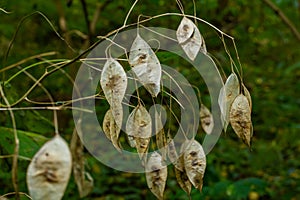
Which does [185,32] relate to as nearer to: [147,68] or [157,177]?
[147,68]

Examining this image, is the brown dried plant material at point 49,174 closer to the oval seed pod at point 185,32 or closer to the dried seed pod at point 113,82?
the dried seed pod at point 113,82

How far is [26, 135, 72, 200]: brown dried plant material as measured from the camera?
1.47 ft

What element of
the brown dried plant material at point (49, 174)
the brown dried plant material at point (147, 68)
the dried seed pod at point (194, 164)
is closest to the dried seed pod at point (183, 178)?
the dried seed pod at point (194, 164)

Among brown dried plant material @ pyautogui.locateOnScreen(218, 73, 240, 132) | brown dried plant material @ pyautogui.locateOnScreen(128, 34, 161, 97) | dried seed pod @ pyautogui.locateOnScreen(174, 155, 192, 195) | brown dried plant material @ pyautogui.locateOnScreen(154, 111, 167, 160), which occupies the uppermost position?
Result: brown dried plant material @ pyautogui.locateOnScreen(128, 34, 161, 97)

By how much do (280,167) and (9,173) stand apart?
3.99ft

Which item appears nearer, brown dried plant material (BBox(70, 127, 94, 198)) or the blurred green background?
brown dried plant material (BBox(70, 127, 94, 198))

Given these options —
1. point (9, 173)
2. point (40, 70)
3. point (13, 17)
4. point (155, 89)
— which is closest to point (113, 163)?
point (40, 70)

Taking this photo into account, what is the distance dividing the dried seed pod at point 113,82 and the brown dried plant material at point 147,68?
2cm

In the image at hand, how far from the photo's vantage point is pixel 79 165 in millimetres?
968

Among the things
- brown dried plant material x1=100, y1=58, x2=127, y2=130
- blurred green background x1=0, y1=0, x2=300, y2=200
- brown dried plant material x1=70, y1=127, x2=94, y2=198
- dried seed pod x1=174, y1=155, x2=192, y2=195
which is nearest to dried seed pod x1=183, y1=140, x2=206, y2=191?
dried seed pod x1=174, y1=155, x2=192, y2=195

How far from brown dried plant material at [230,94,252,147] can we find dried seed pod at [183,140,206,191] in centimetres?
6

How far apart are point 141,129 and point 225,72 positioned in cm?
96

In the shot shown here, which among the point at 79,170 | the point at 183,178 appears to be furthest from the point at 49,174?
the point at 79,170

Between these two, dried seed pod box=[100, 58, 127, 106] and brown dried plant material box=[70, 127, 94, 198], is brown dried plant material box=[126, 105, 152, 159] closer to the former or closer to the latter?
Result: dried seed pod box=[100, 58, 127, 106]
